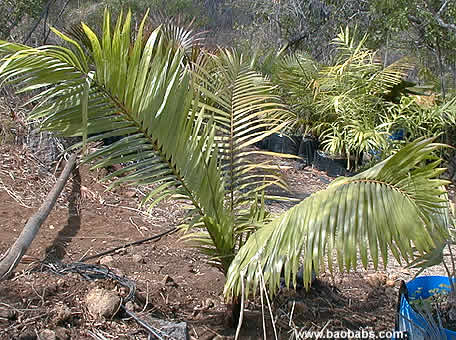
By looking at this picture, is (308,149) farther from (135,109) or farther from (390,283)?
(135,109)

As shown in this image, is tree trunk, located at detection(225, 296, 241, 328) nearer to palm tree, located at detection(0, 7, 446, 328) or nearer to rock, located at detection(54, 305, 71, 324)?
Answer: palm tree, located at detection(0, 7, 446, 328)

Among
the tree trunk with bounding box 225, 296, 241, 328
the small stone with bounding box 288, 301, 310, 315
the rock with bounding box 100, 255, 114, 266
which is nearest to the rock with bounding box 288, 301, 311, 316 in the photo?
the small stone with bounding box 288, 301, 310, 315

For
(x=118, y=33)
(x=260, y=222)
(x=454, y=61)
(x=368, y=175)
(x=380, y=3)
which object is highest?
(x=380, y=3)

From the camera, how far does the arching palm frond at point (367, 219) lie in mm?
1382

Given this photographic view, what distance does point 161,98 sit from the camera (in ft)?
5.72

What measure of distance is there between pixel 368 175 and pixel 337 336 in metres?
0.76

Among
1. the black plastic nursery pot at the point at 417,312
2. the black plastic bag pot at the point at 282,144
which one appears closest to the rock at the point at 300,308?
the black plastic nursery pot at the point at 417,312

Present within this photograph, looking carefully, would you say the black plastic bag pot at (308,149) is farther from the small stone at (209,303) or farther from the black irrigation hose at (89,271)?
the black irrigation hose at (89,271)

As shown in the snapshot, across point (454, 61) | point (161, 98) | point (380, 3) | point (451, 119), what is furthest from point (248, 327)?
point (454, 61)

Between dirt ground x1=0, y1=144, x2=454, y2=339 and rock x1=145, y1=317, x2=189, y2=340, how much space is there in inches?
2.3

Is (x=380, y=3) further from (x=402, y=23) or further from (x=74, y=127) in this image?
(x=74, y=127)

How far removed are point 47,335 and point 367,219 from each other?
3.91ft

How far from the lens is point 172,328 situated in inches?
71.6

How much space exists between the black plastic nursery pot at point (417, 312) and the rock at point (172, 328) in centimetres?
80
